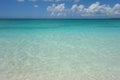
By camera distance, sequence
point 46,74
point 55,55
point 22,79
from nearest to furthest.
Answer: point 22,79
point 46,74
point 55,55

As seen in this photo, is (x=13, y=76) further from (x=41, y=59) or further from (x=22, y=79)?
(x=41, y=59)

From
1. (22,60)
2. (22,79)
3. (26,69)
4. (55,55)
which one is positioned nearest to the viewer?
(22,79)

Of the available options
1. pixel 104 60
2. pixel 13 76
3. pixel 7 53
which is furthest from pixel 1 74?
pixel 104 60

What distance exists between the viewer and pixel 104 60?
5176 millimetres

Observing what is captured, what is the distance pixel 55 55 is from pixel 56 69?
4.12ft

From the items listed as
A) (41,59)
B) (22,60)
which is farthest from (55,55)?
(22,60)

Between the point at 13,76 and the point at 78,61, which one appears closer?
the point at 13,76

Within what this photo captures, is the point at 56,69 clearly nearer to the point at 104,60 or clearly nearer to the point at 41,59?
the point at 41,59

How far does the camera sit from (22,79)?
3.82 meters

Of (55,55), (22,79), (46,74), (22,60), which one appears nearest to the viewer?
(22,79)

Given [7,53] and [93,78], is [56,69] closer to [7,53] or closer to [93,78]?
[93,78]

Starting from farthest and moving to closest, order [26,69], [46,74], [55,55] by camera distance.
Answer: [55,55], [26,69], [46,74]

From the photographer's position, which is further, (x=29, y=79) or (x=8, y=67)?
(x=8, y=67)

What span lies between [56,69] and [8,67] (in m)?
1.14
